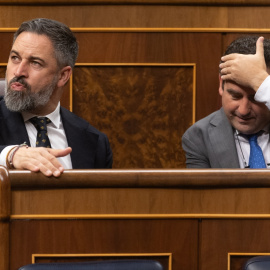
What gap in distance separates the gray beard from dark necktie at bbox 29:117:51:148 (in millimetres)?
15

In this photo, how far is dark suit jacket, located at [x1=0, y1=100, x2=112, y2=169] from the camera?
731mm

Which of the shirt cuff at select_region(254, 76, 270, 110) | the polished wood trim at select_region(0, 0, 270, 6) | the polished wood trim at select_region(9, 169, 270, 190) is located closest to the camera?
the polished wood trim at select_region(9, 169, 270, 190)

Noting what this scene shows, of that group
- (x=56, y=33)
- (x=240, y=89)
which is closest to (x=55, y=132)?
(x=56, y=33)

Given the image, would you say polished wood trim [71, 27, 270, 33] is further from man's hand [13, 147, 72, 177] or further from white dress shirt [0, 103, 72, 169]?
man's hand [13, 147, 72, 177]

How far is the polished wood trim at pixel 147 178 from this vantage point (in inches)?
22.5

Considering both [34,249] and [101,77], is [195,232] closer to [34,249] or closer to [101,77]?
[34,249]

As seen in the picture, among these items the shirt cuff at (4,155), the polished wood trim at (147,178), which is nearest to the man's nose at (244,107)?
the polished wood trim at (147,178)

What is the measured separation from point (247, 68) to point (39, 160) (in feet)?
0.97

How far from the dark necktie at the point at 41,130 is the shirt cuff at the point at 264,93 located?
251 mm

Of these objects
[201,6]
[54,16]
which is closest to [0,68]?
[54,16]

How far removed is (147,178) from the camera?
581 mm

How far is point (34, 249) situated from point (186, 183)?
15 cm

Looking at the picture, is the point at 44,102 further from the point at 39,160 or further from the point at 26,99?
the point at 39,160

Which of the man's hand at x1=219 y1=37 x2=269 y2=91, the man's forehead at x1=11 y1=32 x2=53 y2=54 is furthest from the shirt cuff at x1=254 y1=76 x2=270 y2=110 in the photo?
the man's forehead at x1=11 y1=32 x2=53 y2=54
